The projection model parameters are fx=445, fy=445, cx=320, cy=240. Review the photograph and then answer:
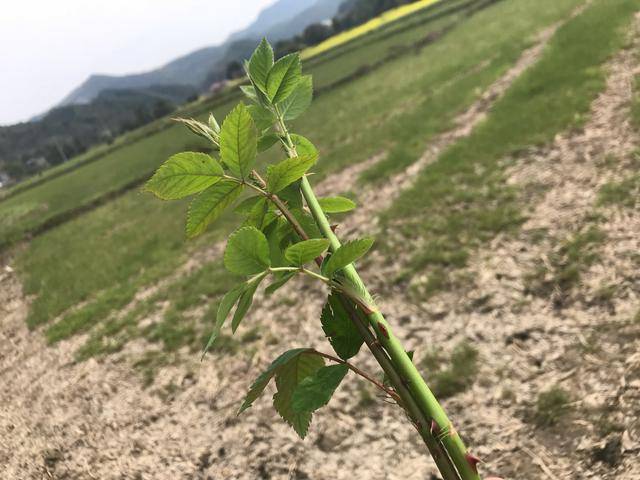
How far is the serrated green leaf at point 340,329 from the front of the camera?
3.12 feet

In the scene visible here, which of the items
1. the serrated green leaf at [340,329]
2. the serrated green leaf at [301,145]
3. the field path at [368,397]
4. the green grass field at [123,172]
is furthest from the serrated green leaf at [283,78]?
the green grass field at [123,172]

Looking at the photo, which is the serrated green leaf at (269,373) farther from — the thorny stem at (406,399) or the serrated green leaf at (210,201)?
the serrated green leaf at (210,201)

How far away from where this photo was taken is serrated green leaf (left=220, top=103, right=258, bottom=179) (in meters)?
0.84

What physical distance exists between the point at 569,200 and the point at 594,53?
9.50 metres

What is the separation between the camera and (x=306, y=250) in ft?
2.81

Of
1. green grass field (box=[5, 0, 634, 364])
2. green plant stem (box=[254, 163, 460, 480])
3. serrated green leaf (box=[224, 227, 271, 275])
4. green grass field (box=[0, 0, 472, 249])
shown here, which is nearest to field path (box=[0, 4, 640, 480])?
green grass field (box=[5, 0, 634, 364])

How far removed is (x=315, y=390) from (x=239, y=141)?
53 centimetres

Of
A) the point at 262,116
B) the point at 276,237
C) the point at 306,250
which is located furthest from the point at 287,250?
the point at 262,116

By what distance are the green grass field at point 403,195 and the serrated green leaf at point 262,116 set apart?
33 centimetres

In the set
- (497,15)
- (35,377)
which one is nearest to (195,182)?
(35,377)

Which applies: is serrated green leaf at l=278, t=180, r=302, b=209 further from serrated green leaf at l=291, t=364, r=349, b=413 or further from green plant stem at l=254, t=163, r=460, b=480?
serrated green leaf at l=291, t=364, r=349, b=413

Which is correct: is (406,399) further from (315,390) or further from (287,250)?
(287,250)

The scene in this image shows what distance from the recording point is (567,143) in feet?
31.0

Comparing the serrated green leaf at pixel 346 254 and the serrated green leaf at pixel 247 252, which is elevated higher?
the serrated green leaf at pixel 247 252
